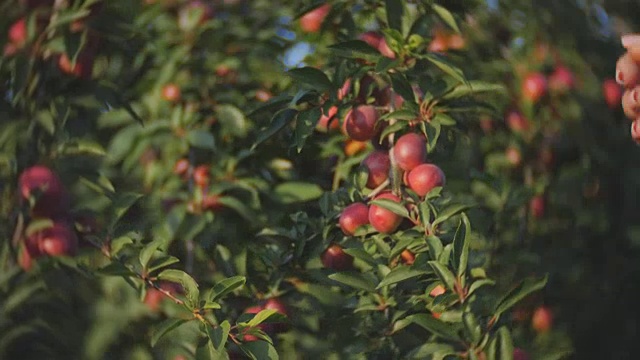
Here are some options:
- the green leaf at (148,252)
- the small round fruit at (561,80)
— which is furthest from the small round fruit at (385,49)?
the small round fruit at (561,80)

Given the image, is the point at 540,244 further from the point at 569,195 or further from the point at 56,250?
the point at 56,250

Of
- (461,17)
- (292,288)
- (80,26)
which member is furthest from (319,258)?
(80,26)

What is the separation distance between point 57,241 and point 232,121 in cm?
45

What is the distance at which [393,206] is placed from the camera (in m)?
1.36

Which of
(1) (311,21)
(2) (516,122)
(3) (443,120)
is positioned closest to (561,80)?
(2) (516,122)

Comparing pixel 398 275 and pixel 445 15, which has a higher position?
pixel 445 15

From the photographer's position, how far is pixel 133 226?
5.05 feet

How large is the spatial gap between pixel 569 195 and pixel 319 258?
4.37ft

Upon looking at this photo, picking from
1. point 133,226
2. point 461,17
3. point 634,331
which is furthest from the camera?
point 634,331

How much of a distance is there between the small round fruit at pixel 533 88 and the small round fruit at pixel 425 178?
1271mm

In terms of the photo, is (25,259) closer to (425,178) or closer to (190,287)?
(190,287)

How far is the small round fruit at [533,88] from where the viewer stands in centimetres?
263

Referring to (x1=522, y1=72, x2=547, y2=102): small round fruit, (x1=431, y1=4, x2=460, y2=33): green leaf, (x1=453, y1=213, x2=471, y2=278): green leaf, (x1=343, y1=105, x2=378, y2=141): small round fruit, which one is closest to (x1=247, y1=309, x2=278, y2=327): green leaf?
(x1=453, y1=213, x2=471, y2=278): green leaf

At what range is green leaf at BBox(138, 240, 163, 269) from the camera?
1331 mm
